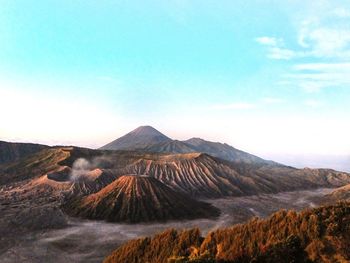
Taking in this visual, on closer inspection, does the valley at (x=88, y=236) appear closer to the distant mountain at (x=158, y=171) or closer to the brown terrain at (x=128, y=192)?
the brown terrain at (x=128, y=192)

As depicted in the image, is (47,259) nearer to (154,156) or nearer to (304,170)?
(154,156)

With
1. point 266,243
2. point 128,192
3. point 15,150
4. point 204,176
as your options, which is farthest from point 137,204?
point 15,150

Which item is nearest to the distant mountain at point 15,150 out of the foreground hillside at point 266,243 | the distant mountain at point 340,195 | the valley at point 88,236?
the valley at point 88,236

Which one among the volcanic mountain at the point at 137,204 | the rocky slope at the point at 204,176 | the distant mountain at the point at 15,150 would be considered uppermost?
the distant mountain at the point at 15,150

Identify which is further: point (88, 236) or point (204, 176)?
point (204, 176)

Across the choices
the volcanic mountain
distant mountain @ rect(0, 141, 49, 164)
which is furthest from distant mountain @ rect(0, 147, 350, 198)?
distant mountain @ rect(0, 141, 49, 164)

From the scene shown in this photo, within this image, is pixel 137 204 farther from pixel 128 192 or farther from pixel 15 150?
pixel 15 150

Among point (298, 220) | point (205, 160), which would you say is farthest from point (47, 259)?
point (205, 160)
